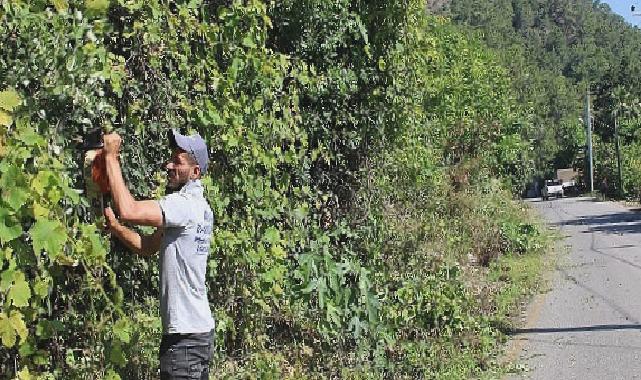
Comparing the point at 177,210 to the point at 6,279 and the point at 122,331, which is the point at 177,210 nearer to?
the point at 122,331

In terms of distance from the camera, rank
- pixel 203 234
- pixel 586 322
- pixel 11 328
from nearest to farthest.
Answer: pixel 11 328
pixel 203 234
pixel 586 322

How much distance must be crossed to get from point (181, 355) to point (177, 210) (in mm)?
714

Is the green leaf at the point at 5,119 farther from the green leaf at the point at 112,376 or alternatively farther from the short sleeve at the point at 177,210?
the green leaf at the point at 112,376

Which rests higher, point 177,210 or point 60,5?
point 60,5

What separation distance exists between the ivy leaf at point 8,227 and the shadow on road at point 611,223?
93.8 ft

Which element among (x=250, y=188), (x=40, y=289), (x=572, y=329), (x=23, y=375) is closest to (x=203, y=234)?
(x=40, y=289)

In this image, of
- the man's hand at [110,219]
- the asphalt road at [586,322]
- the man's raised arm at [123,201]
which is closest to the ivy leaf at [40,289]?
the man's raised arm at [123,201]

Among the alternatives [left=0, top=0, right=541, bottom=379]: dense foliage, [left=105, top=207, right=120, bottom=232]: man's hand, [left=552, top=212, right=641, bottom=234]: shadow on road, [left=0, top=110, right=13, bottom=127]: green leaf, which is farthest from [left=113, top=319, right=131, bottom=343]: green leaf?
[left=552, top=212, right=641, bottom=234]: shadow on road

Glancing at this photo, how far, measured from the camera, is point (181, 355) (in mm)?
3963

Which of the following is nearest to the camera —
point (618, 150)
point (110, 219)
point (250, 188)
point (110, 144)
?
point (110, 144)

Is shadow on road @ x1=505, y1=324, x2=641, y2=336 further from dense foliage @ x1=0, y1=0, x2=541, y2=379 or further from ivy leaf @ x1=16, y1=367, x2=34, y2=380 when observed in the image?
ivy leaf @ x1=16, y1=367, x2=34, y2=380

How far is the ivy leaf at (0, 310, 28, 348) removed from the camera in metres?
2.91

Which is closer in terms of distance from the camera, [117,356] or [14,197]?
[14,197]

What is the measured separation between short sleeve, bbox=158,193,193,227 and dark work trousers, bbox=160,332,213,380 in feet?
1.84
